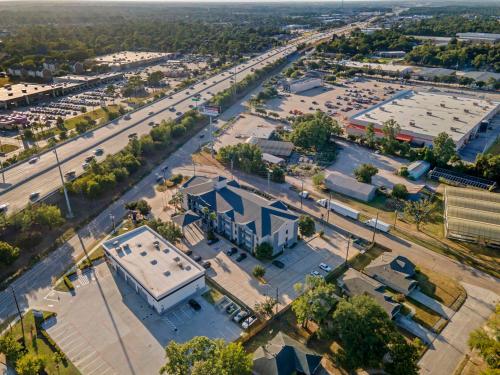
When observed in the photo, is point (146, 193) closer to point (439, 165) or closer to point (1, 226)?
point (1, 226)

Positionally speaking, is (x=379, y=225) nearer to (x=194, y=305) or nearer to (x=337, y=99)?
(x=194, y=305)

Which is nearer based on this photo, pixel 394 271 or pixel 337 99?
pixel 394 271

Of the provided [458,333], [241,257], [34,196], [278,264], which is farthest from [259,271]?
[34,196]

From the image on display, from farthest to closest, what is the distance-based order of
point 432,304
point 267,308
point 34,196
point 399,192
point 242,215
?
point 399,192 → point 34,196 → point 242,215 → point 432,304 → point 267,308

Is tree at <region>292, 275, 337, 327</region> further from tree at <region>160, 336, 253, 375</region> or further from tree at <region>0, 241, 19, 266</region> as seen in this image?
tree at <region>0, 241, 19, 266</region>

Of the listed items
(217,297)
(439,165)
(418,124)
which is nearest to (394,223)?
(439,165)

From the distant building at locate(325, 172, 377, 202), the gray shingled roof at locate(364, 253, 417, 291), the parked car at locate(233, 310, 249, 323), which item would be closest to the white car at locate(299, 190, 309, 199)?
the distant building at locate(325, 172, 377, 202)
